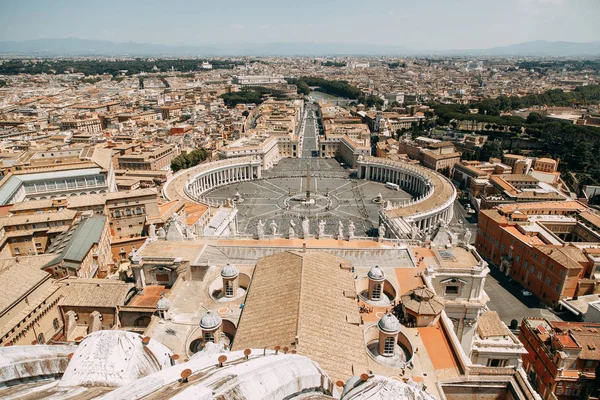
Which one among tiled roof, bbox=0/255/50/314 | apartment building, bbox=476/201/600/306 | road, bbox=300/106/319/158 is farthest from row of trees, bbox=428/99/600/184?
tiled roof, bbox=0/255/50/314

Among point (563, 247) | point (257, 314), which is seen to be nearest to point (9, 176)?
point (257, 314)

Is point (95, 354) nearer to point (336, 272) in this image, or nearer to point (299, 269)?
point (299, 269)

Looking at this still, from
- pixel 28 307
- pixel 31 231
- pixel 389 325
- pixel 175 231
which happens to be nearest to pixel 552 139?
pixel 389 325

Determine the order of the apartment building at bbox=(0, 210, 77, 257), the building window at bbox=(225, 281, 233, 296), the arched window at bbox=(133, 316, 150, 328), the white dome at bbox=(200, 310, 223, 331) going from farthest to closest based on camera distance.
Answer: the apartment building at bbox=(0, 210, 77, 257)
the arched window at bbox=(133, 316, 150, 328)
the building window at bbox=(225, 281, 233, 296)
the white dome at bbox=(200, 310, 223, 331)

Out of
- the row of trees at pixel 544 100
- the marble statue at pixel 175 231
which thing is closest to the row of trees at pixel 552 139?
the row of trees at pixel 544 100

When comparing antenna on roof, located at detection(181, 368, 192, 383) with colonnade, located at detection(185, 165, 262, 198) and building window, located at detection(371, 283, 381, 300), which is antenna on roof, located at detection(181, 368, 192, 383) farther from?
colonnade, located at detection(185, 165, 262, 198)

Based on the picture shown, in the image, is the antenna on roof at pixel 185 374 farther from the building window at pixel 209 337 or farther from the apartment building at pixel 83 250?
the apartment building at pixel 83 250

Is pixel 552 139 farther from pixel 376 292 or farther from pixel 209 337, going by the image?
pixel 209 337
